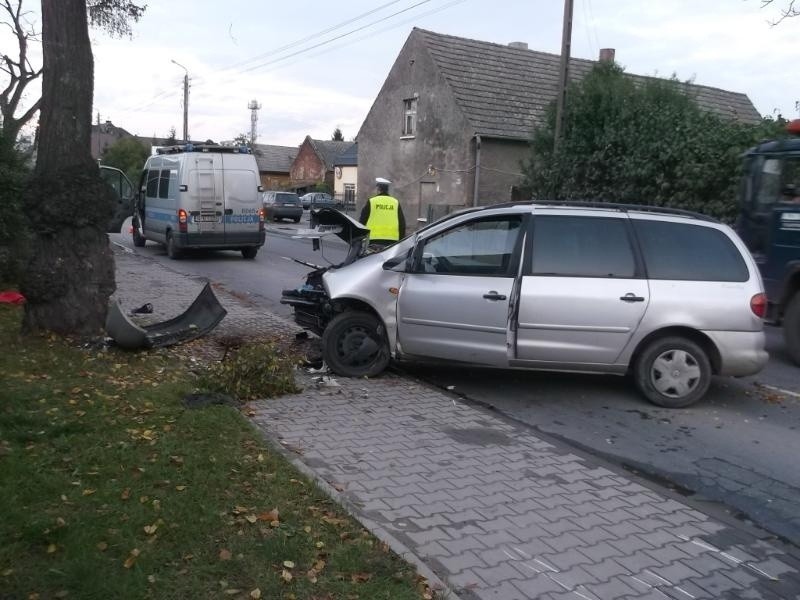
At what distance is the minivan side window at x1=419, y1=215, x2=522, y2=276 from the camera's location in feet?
23.5

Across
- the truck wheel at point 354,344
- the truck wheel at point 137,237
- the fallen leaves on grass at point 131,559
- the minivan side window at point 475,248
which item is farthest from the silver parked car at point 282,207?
the fallen leaves on grass at point 131,559

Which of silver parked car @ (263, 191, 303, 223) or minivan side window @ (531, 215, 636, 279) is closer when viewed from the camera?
minivan side window @ (531, 215, 636, 279)

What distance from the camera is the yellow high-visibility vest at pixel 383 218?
10.7 meters

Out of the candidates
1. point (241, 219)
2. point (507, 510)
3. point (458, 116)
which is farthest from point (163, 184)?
point (507, 510)

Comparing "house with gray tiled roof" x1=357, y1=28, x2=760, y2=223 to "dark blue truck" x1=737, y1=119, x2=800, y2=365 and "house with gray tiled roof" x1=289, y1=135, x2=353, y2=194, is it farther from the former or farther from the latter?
"house with gray tiled roof" x1=289, y1=135, x2=353, y2=194

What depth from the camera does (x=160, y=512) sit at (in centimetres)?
423

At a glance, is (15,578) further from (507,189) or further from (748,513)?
(507,189)

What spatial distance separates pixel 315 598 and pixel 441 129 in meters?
24.4

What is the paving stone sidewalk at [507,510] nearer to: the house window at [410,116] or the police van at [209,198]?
the police van at [209,198]

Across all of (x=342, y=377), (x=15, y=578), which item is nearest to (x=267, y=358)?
(x=342, y=377)

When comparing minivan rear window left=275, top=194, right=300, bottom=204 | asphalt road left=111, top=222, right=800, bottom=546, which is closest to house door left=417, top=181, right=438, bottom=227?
minivan rear window left=275, top=194, right=300, bottom=204

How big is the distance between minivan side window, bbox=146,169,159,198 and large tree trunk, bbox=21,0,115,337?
11.7m

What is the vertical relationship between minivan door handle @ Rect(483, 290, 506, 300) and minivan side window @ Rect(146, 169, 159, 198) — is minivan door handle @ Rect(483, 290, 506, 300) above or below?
below

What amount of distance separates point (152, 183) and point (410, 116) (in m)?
11.6
